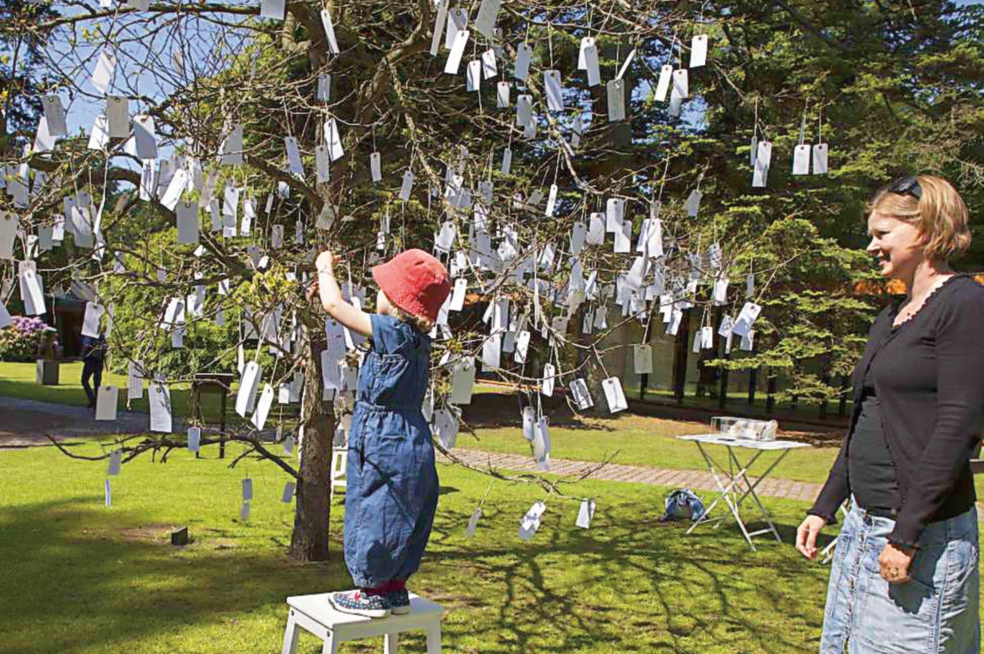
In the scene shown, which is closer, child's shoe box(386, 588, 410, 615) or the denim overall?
the denim overall

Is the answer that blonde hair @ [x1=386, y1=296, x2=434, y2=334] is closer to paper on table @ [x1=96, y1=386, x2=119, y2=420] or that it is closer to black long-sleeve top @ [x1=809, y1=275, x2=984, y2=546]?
paper on table @ [x1=96, y1=386, x2=119, y2=420]

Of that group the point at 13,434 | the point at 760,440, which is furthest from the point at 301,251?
the point at 13,434

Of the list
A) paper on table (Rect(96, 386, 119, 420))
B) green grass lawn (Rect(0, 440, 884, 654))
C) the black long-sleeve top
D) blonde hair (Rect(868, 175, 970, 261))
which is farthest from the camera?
green grass lawn (Rect(0, 440, 884, 654))

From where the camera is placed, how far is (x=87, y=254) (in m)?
3.86

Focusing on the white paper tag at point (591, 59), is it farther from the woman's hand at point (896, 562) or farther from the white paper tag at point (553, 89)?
the woman's hand at point (896, 562)

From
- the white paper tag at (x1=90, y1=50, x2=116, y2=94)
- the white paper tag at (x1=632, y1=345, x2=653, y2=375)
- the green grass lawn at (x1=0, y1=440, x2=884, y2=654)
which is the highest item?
the white paper tag at (x1=90, y1=50, x2=116, y2=94)

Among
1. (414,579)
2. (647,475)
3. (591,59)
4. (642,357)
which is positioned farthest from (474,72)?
(647,475)

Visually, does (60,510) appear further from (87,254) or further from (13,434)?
(13,434)

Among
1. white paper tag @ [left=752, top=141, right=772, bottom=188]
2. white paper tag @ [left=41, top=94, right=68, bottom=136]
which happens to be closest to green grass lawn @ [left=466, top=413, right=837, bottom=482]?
white paper tag @ [left=752, top=141, right=772, bottom=188]

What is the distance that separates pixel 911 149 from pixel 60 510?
37.9 feet

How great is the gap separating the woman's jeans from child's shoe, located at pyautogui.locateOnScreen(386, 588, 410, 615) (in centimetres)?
123

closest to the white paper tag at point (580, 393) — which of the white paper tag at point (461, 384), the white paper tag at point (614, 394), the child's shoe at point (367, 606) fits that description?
the white paper tag at point (614, 394)

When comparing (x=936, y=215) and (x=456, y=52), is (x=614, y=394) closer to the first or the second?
(x=456, y=52)

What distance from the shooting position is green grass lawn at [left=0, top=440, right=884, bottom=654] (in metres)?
3.77
